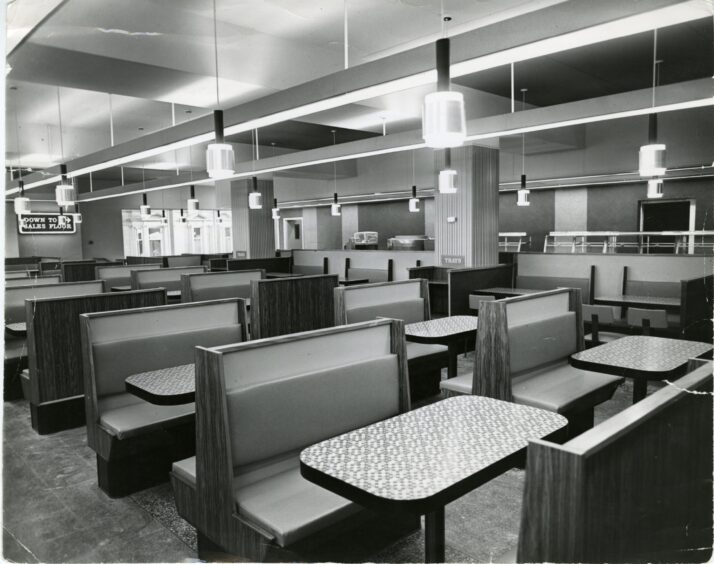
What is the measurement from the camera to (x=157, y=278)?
7148mm

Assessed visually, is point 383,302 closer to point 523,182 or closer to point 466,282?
point 466,282

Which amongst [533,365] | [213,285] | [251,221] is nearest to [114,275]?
[213,285]

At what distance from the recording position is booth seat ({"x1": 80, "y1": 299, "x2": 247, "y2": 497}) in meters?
2.98

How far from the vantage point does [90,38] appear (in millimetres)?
4473

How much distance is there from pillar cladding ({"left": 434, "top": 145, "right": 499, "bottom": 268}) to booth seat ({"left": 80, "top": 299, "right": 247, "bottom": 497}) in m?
5.73

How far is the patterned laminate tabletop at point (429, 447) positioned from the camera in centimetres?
154

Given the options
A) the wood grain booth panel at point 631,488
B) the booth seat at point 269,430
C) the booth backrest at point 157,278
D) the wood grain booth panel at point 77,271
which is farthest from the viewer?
the wood grain booth panel at point 77,271

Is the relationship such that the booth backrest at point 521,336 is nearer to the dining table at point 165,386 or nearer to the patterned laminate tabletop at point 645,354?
the patterned laminate tabletop at point 645,354

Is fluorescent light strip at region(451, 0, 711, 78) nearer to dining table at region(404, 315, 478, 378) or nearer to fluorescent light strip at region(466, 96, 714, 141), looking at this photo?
fluorescent light strip at region(466, 96, 714, 141)

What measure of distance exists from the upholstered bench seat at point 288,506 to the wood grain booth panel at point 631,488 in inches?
35.3

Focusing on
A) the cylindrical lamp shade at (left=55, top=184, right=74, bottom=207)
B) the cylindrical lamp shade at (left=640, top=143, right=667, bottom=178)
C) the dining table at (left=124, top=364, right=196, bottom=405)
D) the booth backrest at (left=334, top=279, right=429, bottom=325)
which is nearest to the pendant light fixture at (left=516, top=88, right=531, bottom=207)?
the cylindrical lamp shade at (left=640, top=143, right=667, bottom=178)

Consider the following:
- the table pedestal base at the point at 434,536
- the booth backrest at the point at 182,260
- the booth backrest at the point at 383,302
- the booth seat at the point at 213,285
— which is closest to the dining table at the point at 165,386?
the table pedestal base at the point at 434,536

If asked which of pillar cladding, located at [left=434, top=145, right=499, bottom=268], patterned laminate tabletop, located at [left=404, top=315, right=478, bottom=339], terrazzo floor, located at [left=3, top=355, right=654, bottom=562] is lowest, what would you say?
terrazzo floor, located at [left=3, top=355, right=654, bottom=562]

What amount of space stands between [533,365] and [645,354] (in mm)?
696
